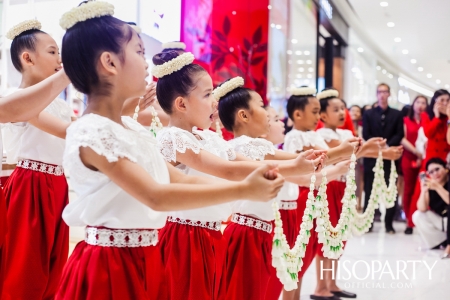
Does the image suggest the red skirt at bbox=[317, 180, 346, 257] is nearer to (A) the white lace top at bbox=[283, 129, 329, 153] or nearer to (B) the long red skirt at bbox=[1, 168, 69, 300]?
(A) the white lace top at bbox=[283, 129, 329, 153]

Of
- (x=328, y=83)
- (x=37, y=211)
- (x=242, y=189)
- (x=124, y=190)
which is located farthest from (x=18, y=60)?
(x=328, y=83)

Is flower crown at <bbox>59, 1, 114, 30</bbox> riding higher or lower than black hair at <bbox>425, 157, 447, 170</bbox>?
lower

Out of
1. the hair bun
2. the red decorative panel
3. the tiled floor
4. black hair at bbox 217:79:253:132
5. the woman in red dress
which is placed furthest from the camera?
the woman in red dress

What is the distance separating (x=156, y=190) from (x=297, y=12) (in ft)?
24.7

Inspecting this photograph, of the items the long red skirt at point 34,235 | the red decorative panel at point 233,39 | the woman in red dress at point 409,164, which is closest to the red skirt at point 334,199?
the red decorative panel at point 233,39

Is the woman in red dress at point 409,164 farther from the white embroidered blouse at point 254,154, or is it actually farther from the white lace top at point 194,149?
the white lace top at point 194,149

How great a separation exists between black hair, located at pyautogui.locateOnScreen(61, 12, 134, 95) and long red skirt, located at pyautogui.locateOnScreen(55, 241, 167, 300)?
444 mm

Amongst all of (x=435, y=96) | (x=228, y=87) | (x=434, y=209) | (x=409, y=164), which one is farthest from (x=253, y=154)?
(x=409, y=164)

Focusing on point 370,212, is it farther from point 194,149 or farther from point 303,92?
point 194,149

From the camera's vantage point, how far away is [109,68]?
1.55m

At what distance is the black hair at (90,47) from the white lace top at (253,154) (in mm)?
1182

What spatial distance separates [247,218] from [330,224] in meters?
0.40

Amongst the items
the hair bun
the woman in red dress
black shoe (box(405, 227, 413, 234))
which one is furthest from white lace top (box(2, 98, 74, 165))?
the woman in red dress

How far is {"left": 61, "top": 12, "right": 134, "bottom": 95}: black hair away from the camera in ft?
5.06
